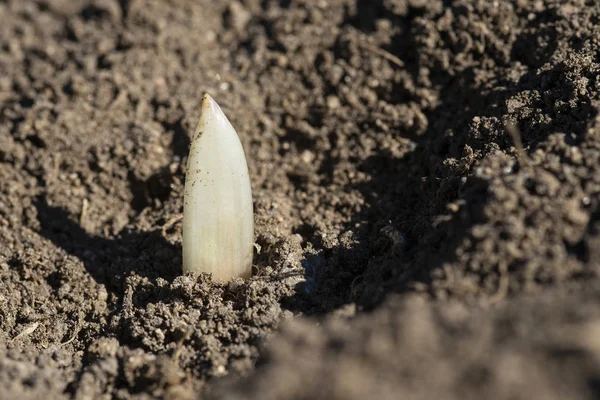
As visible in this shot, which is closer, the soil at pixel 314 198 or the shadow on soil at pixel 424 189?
the soil at pixel 314 198

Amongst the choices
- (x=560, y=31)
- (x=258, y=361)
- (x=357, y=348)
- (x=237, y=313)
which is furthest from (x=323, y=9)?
(x=357, y=348)

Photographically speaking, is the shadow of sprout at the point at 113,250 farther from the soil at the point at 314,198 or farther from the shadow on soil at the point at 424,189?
the shadow on soil at the point at 424,189

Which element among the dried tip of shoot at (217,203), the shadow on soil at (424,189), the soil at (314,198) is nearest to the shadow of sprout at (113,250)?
the soil at (314,198)

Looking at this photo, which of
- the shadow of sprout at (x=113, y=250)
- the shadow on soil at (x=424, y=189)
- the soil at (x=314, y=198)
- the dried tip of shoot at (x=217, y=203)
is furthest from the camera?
the shadow of sprout at (x=113, y=250)

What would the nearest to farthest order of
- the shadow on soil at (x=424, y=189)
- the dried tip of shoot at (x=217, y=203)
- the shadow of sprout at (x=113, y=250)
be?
the shadow on soil at (x=424, y=189) < the dried tip of shoot at (x=217, y=203) < the shadow of sprout at (x=113, y=250)

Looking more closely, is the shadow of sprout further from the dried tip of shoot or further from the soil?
the dried tip of shoot

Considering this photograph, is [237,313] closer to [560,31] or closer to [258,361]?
[258,361]
